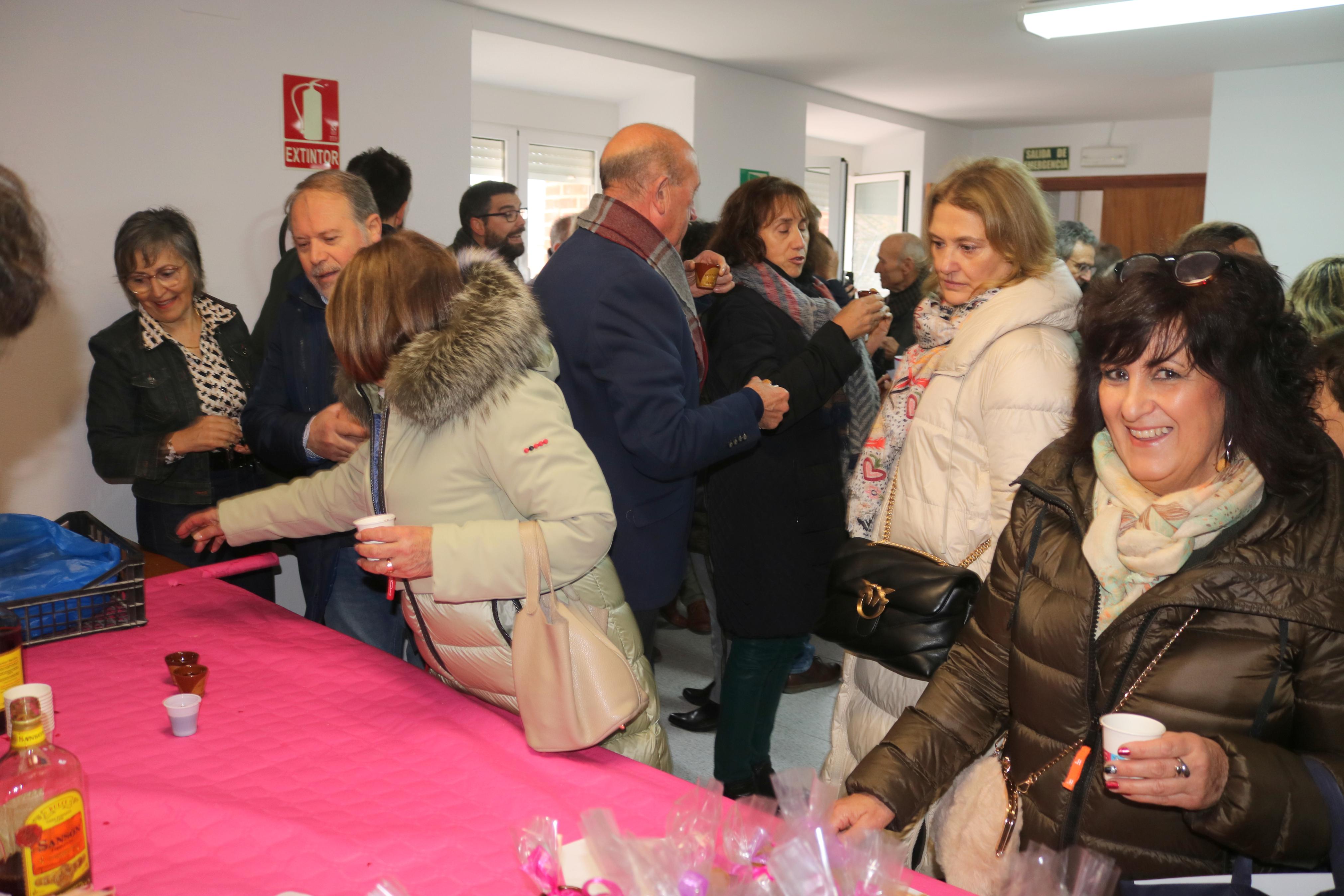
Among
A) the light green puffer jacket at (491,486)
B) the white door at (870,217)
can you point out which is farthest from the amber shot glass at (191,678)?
the white door at (870,217)

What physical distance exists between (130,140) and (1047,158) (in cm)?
903

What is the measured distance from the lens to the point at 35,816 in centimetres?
100

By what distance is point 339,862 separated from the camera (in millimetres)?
1123

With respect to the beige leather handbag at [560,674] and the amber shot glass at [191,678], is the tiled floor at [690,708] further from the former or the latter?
the amber shot glass at [191,678]

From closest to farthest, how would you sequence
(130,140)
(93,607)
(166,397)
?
(93,607)
(166,397)
(130,140)

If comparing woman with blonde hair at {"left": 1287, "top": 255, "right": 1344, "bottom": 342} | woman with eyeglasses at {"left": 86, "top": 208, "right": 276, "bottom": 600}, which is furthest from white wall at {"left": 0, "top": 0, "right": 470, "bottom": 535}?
woman with blonde hair at {"left": 1287, "top": 255, "right": 1344, "bottom": 342}

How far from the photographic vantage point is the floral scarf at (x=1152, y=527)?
123 cm

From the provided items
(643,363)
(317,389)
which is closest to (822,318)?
(643,363)

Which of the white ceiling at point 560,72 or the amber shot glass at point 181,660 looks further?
the white ceiling at point 560,72

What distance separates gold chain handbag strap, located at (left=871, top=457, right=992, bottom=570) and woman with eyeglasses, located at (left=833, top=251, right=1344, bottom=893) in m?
0.33

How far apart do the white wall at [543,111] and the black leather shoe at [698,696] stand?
4720 mm

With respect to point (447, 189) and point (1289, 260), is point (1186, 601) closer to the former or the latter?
point (447, 189)

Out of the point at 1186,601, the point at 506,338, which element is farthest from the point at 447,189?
the point at 1186,601

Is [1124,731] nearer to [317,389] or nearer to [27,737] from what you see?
[27,737]
